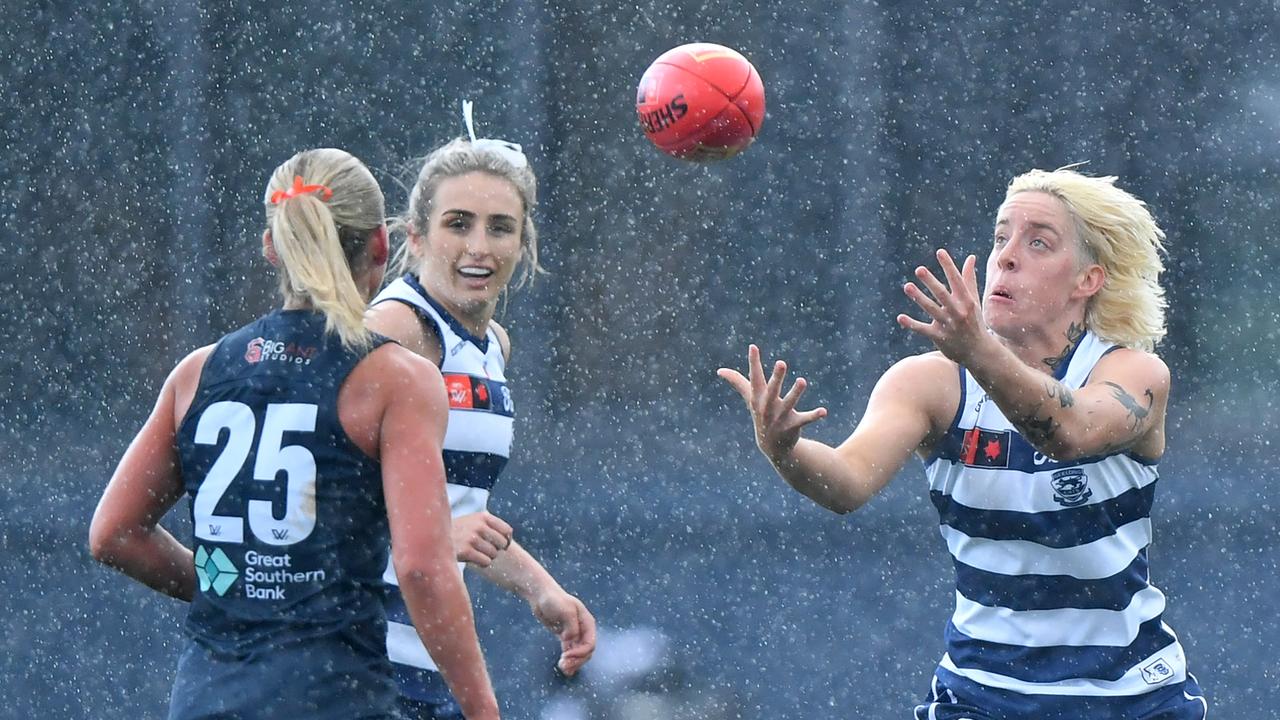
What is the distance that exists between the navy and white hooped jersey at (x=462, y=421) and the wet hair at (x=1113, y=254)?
132cm

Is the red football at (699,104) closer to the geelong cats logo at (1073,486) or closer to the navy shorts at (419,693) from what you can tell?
the geelong cats logo at (1073,486)

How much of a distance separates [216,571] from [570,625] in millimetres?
1069

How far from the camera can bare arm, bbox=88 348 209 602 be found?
292 centimetres

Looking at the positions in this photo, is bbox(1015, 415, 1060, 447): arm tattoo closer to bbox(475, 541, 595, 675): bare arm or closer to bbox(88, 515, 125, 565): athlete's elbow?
bbox(475, 541, 595, 675): bare arm

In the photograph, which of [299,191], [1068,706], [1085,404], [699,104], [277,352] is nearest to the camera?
[277,352]

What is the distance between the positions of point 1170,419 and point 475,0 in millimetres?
4117

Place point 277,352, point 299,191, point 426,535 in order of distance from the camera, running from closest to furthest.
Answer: point 426,535, point 277,352, point 299,191

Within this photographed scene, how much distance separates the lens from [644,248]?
28.0 ft

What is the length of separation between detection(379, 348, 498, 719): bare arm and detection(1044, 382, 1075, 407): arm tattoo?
4.00 ft

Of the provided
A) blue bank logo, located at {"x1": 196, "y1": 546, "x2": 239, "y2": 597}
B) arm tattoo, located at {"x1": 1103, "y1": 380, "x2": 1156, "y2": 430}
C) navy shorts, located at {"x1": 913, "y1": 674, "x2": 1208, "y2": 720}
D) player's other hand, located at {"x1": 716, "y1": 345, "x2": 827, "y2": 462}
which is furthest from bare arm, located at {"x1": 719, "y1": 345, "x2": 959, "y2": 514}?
blue bank logo, located at {"x1": 196, "y1": 546, "x2": 239, "y2": 597}

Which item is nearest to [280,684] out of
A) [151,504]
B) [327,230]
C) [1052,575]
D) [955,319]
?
[151,504]

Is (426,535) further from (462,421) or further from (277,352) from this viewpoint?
(462,421)

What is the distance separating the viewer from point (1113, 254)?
380 centimetres

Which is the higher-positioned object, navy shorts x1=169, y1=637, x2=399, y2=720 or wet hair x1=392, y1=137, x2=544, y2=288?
wet hair x1=392, y1=137, x2=544, y2=288
